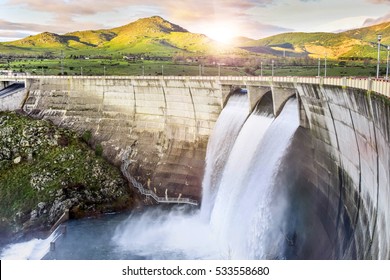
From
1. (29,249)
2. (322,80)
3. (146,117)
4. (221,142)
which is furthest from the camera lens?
(146,117)

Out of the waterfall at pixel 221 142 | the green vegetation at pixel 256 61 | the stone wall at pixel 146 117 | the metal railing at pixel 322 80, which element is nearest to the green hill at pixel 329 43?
the green vegetation at pixel 256 61

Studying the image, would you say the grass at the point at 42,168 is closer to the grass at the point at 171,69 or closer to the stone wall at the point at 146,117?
the stone wall at the point at 146,117

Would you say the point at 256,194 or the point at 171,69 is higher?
the point at 171,69

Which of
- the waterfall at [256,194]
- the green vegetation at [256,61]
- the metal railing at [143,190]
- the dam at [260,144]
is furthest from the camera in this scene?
the green vegetation at [256,61]

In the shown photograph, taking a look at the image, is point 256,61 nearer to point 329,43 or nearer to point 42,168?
point 329,43

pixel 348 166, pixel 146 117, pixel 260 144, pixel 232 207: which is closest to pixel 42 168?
pixel 146 117

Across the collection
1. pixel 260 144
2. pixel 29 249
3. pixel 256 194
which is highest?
pixel 260 144

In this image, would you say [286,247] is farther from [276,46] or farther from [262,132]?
[276,46]
